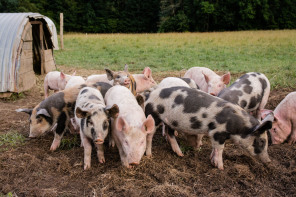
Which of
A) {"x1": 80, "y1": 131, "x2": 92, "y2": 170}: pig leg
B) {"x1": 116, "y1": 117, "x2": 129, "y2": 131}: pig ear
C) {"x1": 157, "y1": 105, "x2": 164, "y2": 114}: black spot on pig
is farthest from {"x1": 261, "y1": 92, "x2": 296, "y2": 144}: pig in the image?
{"x1": 80, "y1": 131, "x2": 92, "y2": 170}: pig leg

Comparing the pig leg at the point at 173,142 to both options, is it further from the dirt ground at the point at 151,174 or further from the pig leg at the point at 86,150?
the pig leg at the point at 86,150

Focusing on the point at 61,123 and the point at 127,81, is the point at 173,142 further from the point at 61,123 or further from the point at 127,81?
the point at 61,123

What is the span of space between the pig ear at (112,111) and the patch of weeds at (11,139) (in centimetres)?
189

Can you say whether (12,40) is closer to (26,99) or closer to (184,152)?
(26,99)

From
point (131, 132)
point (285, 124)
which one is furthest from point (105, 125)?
point (285, 124)

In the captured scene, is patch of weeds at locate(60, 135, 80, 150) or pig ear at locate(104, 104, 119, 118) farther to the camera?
patch of weeds at locate(60, 135, 80, 150)

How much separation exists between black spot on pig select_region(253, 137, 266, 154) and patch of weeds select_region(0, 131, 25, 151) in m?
3.58

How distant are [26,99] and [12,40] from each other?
62.7 inches

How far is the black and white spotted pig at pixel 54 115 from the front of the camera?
4555 millimetres

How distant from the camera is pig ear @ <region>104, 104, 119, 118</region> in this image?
3650 millimetres

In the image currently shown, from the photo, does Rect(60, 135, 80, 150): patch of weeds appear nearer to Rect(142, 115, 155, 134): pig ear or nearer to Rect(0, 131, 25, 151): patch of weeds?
Rect(0, 131, 25, 151): patch of weeds

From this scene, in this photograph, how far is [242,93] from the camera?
5262 mm

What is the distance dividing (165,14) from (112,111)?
46.4 meters

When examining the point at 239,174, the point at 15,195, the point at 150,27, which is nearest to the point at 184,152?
the point at 239,174
